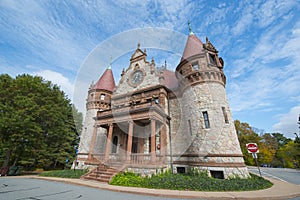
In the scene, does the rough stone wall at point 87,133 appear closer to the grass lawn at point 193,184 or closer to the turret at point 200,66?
the grass lawn at point 193,184

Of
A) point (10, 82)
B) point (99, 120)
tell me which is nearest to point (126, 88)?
point (99, 120)

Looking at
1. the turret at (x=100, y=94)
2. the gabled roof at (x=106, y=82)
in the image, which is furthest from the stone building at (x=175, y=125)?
the gabled roof at (x=106, y=82)

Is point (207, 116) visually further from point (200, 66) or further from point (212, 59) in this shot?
point (212, 59)

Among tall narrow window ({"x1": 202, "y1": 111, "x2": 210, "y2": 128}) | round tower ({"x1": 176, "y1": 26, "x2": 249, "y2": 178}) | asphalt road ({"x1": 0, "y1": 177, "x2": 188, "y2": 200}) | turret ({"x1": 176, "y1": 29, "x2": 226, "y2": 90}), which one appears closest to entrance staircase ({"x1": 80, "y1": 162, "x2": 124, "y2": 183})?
asphalt road ({"x1": 0, "y1": 177, "x2": 188, "y2": 200})

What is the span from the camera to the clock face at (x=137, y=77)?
18.0 meters

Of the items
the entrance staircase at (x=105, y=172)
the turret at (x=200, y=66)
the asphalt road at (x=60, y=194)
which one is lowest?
the asphalt road at (x=60, y=194)

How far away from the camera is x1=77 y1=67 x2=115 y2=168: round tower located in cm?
1745

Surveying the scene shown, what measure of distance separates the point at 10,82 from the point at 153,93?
19384 mm

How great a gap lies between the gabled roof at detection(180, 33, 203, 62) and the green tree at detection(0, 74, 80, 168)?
19.3 meters

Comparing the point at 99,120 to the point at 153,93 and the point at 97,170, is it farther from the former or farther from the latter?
the point at 153,93

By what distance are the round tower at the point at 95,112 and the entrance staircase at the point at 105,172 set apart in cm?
559

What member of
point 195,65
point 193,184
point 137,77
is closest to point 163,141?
point 193,184

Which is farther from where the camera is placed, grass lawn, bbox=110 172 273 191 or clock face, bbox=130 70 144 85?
clock face, bbox=130 70 144 85

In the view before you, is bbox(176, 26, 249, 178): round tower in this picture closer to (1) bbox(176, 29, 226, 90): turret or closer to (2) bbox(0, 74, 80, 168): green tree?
(1) bbox(176, 29, 226, 90): turret
